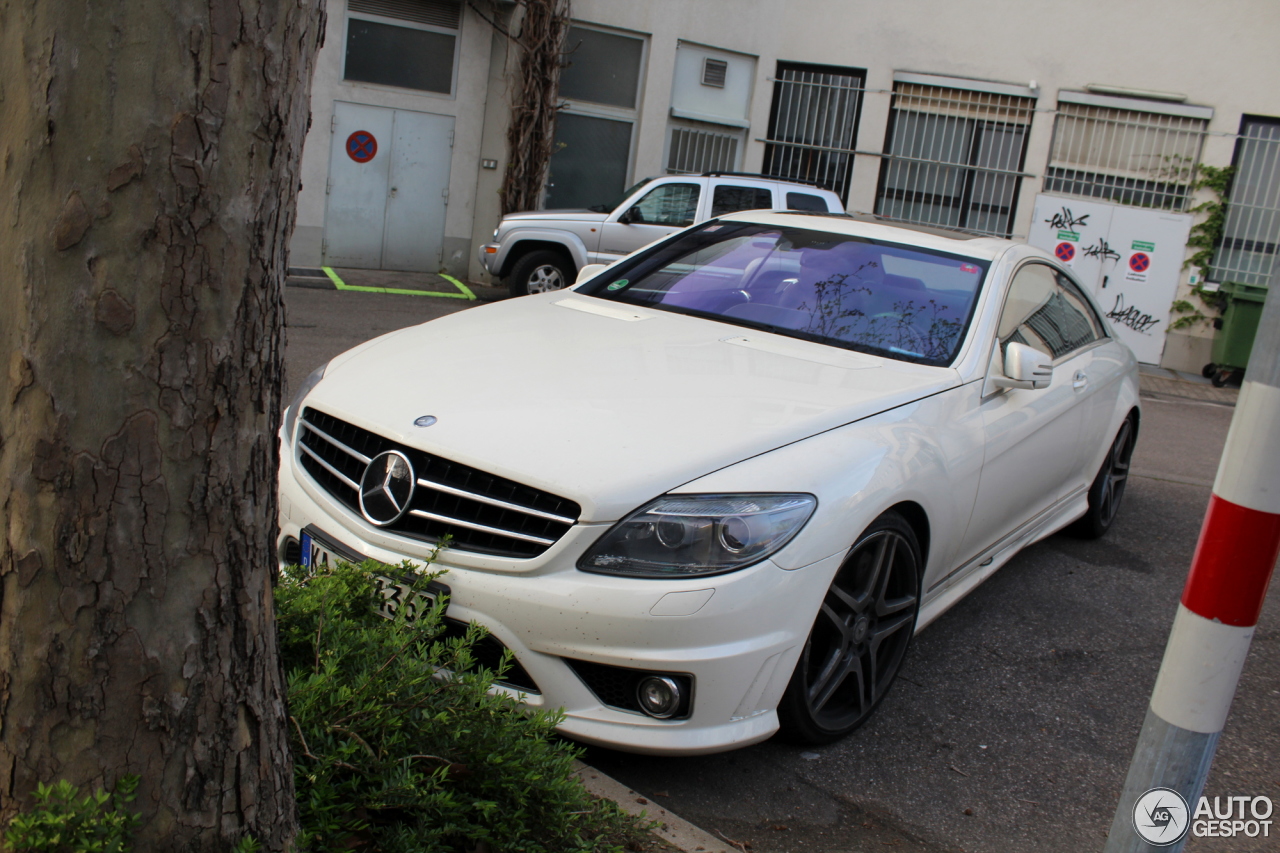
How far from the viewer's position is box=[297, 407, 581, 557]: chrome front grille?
9.55ft

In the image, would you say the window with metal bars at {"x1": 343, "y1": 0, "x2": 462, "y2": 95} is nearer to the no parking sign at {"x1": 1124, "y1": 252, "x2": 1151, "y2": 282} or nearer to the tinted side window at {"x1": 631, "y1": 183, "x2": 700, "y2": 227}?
the tinted side window at {"x1": 631, "y1": 183, "x2": 700, "y2": 227}

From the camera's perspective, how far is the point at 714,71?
16.4 metres

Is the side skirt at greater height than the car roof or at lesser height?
lesser

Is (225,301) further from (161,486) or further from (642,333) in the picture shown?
(642,333)

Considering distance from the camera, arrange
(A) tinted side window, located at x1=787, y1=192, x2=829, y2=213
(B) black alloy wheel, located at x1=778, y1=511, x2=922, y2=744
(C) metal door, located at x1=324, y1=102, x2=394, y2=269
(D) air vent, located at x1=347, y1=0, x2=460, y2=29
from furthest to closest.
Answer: (C) metal door, located at x1=324, y1=102, x2=394, y2=269, (D) air vent, located at x1=347, y1=0, x2=460, y2=29, (A) tinted side window, located at x1=787, y1=192, x2=829, y2=213, (B) black alloy wheel, located at x1=778, y1=511, x2=922, y2=744

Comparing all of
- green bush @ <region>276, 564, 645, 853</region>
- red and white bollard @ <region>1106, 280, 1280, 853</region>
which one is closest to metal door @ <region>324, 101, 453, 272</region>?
green bush @ <region>276, 564, 645, 853</region>

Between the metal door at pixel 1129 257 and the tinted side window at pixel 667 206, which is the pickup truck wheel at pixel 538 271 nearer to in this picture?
the tinted side window at pixel 667 206

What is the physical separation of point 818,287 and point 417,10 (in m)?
11.5

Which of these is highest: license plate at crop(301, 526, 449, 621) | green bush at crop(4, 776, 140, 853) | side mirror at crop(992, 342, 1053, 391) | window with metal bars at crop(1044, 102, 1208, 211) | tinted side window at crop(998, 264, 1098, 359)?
Answer: window with metal bars at crop(1044, 102, 1208, 211)

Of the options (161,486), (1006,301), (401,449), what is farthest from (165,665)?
(1006,301)

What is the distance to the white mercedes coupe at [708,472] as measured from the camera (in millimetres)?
2854

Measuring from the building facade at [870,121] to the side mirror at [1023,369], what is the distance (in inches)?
460

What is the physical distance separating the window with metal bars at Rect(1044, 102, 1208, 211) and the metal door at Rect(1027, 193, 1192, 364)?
234 millimetres

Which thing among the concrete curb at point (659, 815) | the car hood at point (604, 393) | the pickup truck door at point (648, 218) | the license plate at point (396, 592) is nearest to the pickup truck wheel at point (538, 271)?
the pickup truck door at point (648, 218)
